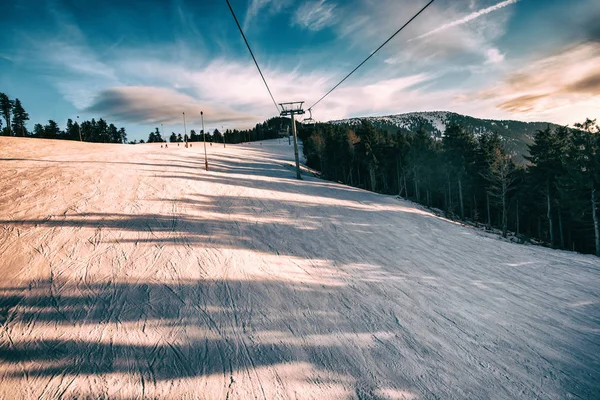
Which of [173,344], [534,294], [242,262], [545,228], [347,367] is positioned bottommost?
[545,228]

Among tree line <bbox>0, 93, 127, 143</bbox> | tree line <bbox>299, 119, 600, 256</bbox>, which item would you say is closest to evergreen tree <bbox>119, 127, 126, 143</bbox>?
tree line <bbox>0, 93, 127, 143</bbox>

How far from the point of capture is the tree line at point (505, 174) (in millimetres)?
22520

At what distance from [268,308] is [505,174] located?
29.6 m

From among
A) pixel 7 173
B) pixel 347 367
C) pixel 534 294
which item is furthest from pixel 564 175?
pixel 7 173

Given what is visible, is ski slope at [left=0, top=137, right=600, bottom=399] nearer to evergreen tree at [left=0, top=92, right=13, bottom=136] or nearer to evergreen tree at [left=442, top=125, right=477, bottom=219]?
evergreen tree at [left=442, top=125, right=477, bottom=219]

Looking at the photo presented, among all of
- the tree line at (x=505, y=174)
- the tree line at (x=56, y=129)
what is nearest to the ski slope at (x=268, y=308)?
the tree line at (x=505, y=174)

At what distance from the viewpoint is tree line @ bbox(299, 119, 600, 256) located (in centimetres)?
2252

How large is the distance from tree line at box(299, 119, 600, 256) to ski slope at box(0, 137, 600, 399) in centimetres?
1249

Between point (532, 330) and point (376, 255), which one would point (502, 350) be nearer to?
point (532, 330)

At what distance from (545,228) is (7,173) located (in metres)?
67.8

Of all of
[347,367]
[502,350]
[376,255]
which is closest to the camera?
[347,367]

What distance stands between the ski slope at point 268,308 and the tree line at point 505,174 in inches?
492

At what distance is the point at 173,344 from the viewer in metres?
6.55

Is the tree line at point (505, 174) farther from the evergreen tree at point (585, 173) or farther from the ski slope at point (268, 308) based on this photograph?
the ski slope at point (268, 308)
